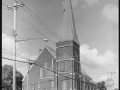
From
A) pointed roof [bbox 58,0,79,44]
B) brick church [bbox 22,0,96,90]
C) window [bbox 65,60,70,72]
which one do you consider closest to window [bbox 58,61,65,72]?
brick church [bbox 22,0,96,90]

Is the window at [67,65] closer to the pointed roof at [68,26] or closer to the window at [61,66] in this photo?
the window at [61,66]

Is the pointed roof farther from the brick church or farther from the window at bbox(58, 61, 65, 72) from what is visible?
the window at bbox(58, 61, 65, 72)

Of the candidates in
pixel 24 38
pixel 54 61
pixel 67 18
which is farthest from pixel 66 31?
pixel 24 38

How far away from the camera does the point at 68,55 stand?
150 ft

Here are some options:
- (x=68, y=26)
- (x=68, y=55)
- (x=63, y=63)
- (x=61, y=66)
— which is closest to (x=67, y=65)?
(x=63, y=63)

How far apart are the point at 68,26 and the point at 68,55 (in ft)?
19.9

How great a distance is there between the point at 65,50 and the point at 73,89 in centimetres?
795

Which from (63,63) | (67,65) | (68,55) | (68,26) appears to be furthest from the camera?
(68,26)

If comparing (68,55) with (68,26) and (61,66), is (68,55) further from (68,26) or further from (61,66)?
(68,26)

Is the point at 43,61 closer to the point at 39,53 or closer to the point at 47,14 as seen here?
the point at 39,53

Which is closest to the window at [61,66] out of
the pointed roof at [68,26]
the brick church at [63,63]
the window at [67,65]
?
the brick church at [63,63]

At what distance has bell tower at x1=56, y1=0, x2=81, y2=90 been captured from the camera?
44.6 m

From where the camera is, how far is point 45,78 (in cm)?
4875

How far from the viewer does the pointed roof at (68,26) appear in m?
47.0
